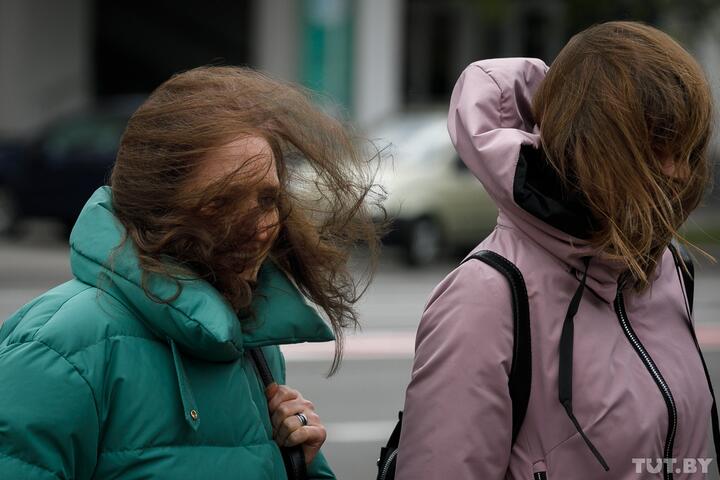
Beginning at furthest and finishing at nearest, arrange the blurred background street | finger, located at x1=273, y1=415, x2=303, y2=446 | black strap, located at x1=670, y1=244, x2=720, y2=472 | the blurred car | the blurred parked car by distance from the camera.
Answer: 1. the blurred parked car
2. the blurred car
3. the blurred background street
4. black strap, located at x1=670, y1=244, x2=720, y2=472
5. finger, located at x1=273, y1=415, x2=303, y2=446

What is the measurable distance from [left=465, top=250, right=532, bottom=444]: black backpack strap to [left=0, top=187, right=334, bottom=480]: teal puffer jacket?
40 centimetres

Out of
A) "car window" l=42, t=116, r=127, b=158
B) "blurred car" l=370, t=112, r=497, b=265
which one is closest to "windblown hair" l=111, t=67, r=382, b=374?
"blurred car" l=370, t=112, r=497, b=265

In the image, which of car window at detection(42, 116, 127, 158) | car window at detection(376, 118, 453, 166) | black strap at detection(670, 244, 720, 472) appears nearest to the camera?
black strap at detection(670, 244, 720, 472)

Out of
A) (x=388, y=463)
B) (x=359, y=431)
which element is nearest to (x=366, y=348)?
(x=359, y=431)

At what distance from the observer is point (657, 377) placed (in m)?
2.08

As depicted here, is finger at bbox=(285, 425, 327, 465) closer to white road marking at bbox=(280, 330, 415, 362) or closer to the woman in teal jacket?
the woman in teal jacket

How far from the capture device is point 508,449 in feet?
6.56

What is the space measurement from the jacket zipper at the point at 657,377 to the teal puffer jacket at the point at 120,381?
0.63 meters

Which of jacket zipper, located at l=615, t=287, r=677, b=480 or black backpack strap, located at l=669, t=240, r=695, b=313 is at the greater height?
black backpack strap, located at l=669, t=240, r=695, b=313

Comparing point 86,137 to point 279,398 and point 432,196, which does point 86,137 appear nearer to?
point 432,196

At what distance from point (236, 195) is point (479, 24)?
1007 inches

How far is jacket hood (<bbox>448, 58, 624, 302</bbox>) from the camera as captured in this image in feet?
6.77

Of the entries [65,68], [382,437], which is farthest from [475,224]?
[65,68]

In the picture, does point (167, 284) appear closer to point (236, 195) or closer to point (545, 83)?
point (236, 195)
